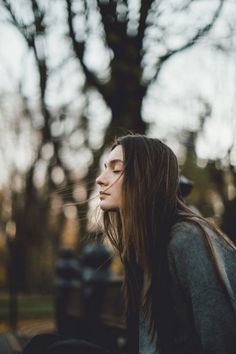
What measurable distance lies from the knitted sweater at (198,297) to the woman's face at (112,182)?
1.15ft

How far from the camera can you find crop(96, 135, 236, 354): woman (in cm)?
161

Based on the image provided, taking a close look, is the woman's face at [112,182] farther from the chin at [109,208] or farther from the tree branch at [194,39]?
the tree branch at [194,39]

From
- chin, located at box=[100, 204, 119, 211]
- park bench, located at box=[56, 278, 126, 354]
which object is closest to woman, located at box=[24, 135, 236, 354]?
chin, located at box=[100, 204, 119, 211]

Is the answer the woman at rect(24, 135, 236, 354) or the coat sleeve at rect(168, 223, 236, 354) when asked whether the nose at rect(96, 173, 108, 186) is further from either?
the coat sleeve at rect(168, 223, 236, 354)

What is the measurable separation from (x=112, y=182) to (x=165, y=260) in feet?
1.44

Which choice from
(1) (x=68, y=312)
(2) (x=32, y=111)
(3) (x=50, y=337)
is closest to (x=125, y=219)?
(3) (x=50, y=337)

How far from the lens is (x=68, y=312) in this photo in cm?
881

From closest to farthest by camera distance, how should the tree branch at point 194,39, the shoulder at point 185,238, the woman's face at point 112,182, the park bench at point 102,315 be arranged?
the shoulder at point 185,238 < the woman's face at point 112,182 < the park bench at point 102,315 < the tree branch at point 194,39

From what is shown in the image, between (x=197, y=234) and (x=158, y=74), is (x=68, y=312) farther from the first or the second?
(x=197, y=234)

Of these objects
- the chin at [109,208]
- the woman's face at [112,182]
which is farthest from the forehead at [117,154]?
the chin at [109,208]

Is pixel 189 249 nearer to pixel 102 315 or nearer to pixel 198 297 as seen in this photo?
pixel 198 297

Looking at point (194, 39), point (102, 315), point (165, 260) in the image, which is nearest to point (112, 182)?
point (165, 260)

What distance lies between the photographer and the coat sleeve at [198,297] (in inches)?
62.0

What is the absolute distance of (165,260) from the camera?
5.86ft
